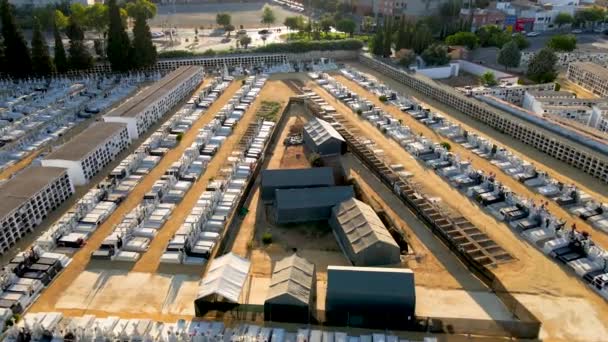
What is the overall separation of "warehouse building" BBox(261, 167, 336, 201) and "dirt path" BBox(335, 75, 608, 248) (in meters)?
12.2

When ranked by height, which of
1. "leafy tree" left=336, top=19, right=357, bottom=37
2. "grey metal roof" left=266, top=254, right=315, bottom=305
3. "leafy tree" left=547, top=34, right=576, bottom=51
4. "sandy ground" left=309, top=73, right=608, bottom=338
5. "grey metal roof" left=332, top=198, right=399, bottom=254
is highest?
"leafy tree" left=336, top=19, right=357, bottom=37

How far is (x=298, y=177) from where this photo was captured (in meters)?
30.4

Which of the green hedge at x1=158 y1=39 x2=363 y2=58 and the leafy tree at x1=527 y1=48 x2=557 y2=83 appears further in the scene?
the green hedge at x1=158 y1=39 x2=363 y2=58

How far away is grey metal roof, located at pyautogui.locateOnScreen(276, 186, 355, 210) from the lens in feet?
91.7

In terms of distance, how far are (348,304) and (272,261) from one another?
5.68 m

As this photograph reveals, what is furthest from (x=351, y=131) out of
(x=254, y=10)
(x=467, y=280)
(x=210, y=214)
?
(x=254, y=10)

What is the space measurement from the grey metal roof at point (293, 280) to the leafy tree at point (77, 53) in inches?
1800

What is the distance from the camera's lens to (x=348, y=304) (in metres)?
20.6

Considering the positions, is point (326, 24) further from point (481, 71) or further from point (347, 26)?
point (481, 71)

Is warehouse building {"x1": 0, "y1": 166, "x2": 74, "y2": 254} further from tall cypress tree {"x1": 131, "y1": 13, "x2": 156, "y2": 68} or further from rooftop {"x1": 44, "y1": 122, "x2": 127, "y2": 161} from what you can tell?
tall cypress tree {"x1": 131, "y1": 13, "x2": 156, "y2": 68}

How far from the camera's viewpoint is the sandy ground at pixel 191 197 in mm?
24938

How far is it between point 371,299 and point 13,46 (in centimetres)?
5176

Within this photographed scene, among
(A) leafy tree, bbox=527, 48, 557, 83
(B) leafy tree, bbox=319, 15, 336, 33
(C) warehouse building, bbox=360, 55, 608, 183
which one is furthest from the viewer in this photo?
(B) leafy tree, bbox=319, 15, 336, 33

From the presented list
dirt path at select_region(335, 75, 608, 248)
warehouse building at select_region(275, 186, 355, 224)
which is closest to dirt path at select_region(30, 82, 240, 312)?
warehouse building at select_region(275, 186, 355, 224)
